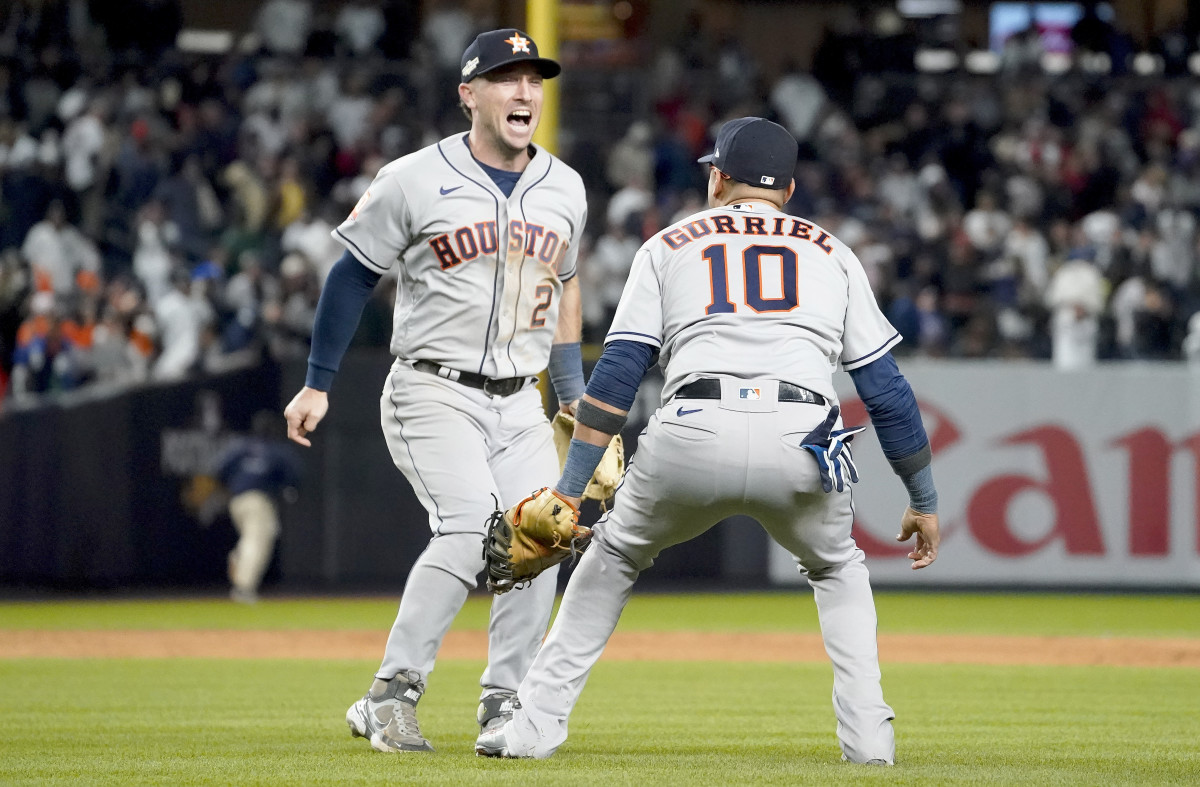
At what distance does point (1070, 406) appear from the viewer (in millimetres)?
14875

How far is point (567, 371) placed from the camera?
235 inches

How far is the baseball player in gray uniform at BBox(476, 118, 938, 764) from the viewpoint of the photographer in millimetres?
4793

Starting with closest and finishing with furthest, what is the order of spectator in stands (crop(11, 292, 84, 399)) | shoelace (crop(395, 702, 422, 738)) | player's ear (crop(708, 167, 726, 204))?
player's ear (crop(708, 167, 726, 204)) < shoelace (crop(395, 702, 422, 738)) < spectator in stands (crop(11, 292, 84, 399))

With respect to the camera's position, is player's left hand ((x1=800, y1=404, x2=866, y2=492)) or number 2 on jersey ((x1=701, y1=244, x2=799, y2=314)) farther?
number 2 on jersey ((x1=701, y1=244, x2=799, y2=314))

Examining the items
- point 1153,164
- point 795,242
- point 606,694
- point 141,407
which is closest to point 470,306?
point 795,242

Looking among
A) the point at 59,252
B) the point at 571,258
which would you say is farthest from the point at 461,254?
the point at 59,252

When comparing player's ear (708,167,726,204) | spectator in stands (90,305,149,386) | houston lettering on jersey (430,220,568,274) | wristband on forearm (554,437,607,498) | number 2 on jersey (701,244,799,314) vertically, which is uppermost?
player's ear (708,167,726,204)

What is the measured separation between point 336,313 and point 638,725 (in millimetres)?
2031

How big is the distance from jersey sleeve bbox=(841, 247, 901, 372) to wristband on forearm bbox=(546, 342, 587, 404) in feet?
3.98

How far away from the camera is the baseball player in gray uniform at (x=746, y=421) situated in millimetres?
4793

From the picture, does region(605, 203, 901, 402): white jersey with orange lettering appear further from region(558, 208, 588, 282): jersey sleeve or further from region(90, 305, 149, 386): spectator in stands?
region(90, 305, 149, 386): spectator in stands

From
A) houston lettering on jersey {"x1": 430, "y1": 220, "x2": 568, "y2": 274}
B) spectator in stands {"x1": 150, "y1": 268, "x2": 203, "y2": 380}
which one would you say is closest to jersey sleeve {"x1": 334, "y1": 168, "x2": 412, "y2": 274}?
houston lettering on jersey {"x1": 430, "y1": 220, "x2": 568, "y2": 274}

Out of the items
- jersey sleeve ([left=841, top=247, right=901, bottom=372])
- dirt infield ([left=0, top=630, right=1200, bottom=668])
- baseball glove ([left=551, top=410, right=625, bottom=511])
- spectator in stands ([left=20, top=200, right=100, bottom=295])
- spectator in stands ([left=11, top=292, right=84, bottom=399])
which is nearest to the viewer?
jersey sleeve ([left=841, top=247, right=901, bottom=372])

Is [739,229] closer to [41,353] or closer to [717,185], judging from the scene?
[717,185]
